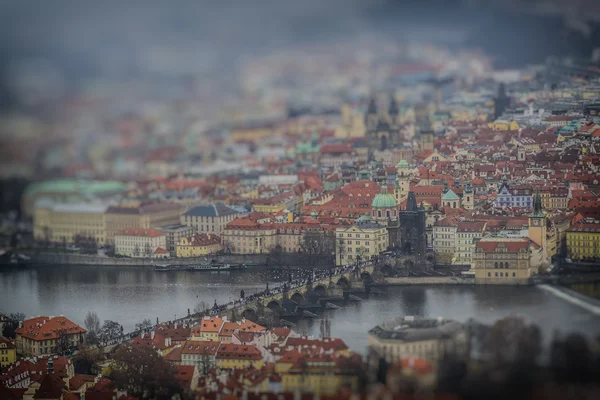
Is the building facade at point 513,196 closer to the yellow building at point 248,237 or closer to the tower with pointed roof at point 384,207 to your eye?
the tower with pointed roof at point 384,207

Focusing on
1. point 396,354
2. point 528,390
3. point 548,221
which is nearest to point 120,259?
point 548,221

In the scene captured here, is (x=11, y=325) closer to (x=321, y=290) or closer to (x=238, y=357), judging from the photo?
(x=321, y=290)

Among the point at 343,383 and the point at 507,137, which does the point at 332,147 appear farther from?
the point at 343,383

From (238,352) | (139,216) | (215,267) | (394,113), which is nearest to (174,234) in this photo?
(139,216)

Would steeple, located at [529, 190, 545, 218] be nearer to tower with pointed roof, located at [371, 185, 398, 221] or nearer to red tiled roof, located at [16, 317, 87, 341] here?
tower with pointed roof, located at [371, 185, 398, 221]

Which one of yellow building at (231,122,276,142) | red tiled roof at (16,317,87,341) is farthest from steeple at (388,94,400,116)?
red tiled roof at (16,317,87,341)

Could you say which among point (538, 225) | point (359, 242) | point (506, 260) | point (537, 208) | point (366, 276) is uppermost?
point (537, 208)
